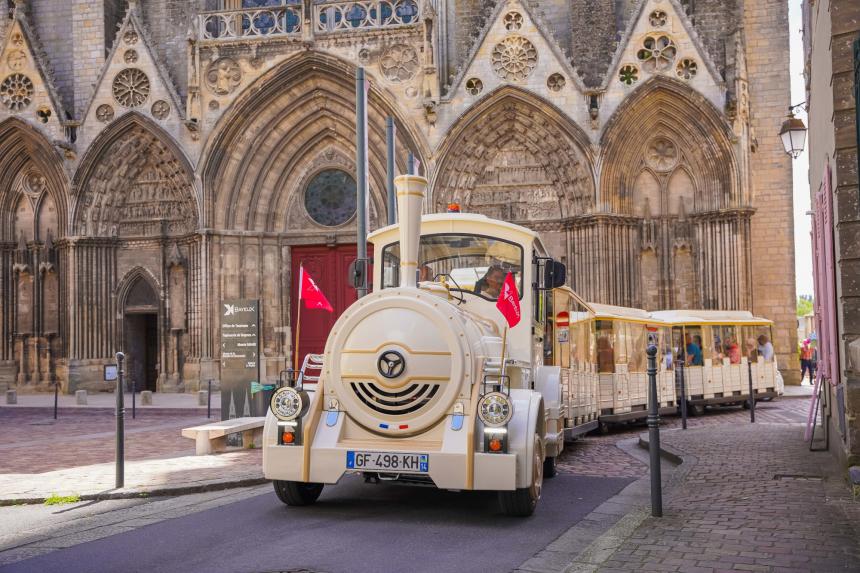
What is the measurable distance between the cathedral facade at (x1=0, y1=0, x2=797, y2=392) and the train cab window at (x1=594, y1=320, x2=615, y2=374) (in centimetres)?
724

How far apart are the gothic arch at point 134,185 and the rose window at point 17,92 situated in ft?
7.75

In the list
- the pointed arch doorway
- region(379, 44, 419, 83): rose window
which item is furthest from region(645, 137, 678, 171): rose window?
the pointed arch doorway

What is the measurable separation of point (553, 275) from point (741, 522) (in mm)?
2772

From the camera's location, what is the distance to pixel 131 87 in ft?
79.3

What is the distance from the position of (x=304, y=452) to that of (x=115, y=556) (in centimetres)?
166

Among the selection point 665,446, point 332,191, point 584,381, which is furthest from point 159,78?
point 665,446

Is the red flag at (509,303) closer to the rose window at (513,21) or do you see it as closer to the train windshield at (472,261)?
the train windshield at (472,261)

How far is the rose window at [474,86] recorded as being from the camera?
22811mm

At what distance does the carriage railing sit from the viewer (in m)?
23.4

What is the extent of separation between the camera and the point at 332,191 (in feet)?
82.6

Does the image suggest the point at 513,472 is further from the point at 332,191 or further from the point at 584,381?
the point at 332,191

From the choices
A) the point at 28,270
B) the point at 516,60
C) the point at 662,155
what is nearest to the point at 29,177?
the point at 28,270

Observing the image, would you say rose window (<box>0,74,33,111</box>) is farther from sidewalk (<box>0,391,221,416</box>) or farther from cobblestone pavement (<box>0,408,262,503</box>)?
cobblestone pavement (<box>0,408,262,503</box>)

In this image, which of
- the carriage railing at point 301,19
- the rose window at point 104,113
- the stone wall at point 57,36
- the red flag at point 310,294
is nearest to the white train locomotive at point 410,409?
the red flag at point 310,294
